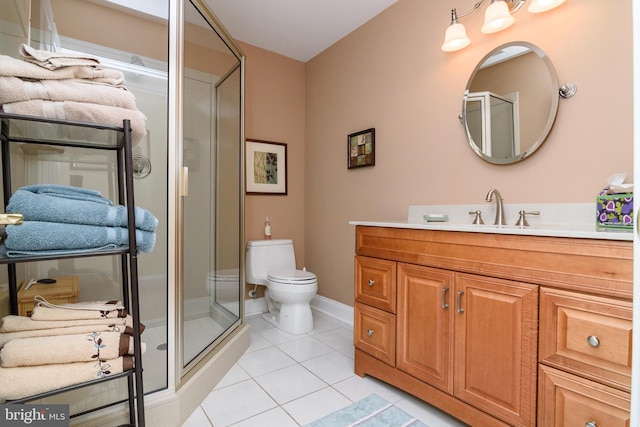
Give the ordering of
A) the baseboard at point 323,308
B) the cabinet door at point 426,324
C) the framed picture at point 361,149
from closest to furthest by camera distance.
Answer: the cabinet door at point 426,324
the framed picture at point 361,149
the baseboard at point 323,308

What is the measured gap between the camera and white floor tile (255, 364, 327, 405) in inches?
68.3

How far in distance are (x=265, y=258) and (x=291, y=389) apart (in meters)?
1.26

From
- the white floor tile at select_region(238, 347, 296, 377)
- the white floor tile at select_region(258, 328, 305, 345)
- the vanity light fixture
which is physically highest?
the vanity light fixture

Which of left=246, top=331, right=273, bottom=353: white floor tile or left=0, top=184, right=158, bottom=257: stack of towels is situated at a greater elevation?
left=0, top=184, right=158, bottom=257: stack of towels

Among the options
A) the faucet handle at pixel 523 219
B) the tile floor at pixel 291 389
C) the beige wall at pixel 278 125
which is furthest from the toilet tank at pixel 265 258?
the faucet handle at pixel 523 219

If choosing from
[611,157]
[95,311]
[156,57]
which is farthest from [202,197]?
[611,157]

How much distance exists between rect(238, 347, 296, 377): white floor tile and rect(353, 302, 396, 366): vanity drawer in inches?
20.2

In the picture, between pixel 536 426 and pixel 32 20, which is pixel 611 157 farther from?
pixel 32 20

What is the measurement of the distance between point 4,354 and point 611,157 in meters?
2.27

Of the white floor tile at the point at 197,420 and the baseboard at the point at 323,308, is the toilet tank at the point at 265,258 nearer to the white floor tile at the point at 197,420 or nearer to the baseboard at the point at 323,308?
the baseboard at the point at 323,308

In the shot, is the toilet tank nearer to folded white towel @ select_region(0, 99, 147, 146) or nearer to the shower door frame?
the shower door frame

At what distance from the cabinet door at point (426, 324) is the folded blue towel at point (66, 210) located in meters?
1.24

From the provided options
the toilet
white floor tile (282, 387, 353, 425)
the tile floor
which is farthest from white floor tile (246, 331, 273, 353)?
white floor tile (282, 387, 353, 425)

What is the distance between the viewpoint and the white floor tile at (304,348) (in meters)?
2.18
